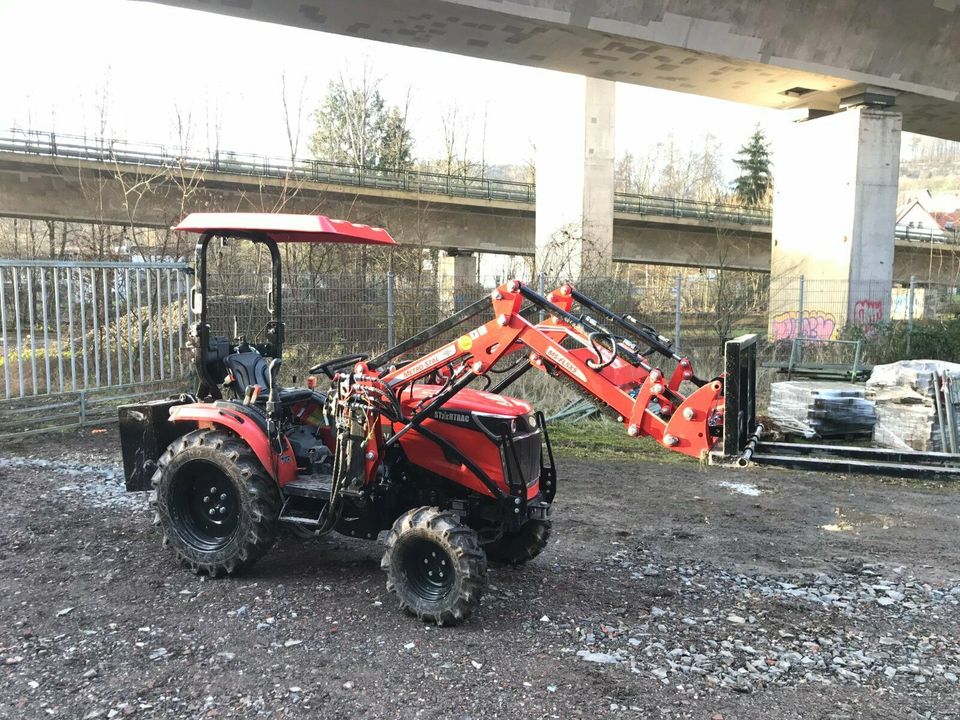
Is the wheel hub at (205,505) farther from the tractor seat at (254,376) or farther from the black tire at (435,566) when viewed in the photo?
the black tire at (435,566)

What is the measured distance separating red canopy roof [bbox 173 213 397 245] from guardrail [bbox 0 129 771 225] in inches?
466

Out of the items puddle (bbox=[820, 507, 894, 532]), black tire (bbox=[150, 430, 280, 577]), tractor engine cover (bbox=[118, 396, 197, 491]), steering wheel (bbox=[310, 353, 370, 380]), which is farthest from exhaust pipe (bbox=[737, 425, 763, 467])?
tractor engine cover (bbox=[118, 396, 197, 491])

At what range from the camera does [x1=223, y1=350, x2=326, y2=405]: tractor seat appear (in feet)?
17.3

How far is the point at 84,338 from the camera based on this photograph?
978 cm

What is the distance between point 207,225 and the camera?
193 inches

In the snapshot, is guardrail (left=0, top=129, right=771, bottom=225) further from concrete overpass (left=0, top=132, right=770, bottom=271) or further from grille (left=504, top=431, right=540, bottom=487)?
grille (left=504, top=431, right=540, bottom=487)

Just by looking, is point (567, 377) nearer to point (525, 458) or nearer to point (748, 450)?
point (525, 458)

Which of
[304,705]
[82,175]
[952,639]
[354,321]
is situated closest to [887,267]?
[354,321]

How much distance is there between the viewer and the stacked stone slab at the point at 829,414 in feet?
32.1

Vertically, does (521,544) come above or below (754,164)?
below

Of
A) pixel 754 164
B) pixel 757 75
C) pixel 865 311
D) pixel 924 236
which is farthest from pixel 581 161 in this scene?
pixel 754 164

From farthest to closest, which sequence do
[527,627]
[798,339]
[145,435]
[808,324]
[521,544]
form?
1. [808,324]
2. [798,339]
3. [145,435]
4. [521,544]
5. [527,627]

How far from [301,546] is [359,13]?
10.0m

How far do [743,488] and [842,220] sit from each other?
12.5 meters
